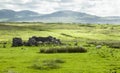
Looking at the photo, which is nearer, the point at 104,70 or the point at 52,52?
the point at 104,70

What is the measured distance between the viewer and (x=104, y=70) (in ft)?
204

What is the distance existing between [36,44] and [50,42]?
9909mm

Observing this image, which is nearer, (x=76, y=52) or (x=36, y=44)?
(x=76, y=52)

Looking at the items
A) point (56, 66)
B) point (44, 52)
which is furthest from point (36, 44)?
point (56, 66)

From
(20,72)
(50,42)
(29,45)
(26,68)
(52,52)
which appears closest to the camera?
(20,72)

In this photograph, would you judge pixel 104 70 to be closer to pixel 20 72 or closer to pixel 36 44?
pixel 20 72

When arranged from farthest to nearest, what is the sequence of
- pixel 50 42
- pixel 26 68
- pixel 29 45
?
pixel 50 42, pixel 29 45, pixel 26 68

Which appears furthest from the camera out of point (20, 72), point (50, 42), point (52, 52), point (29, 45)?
point (50, 42)

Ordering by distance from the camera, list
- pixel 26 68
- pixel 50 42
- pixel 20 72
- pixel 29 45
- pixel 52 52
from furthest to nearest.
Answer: pixel 50 42 < pixel 29 45 < pixel 52 52 < pixel 26 68 < pixel 20 72

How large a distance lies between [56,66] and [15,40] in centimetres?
7751

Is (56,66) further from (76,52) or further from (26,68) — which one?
(76,52)

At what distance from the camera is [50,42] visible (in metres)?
151

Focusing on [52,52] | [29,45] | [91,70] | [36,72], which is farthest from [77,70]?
[29,45]

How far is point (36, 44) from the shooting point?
144m
